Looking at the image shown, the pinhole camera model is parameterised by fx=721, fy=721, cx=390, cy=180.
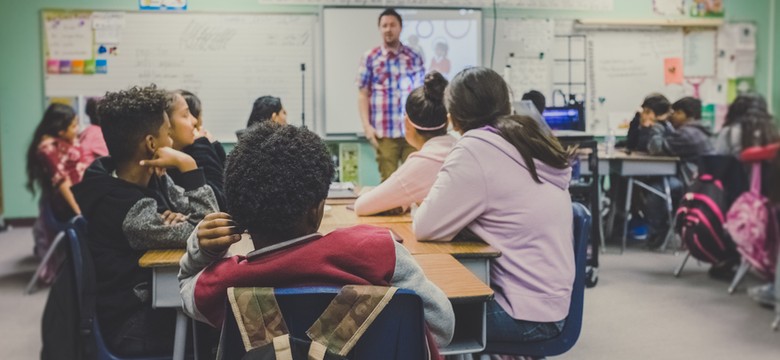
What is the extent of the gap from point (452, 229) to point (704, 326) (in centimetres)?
167

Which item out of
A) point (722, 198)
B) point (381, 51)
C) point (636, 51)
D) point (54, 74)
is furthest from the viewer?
point (636, 51)

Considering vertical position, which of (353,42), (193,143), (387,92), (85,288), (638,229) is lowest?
(638,229)

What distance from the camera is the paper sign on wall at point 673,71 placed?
20.9 feet

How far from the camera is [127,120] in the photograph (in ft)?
5.77

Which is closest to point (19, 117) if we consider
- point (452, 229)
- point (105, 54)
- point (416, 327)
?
point (105, 54)

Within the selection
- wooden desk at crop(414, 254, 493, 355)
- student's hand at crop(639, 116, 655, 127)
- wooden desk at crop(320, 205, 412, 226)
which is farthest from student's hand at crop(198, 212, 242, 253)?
student's hand at crop(639, 116, 655, 127)

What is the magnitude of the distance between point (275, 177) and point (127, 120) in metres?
0.92

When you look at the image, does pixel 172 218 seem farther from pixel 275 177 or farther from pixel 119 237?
pixel 275 177

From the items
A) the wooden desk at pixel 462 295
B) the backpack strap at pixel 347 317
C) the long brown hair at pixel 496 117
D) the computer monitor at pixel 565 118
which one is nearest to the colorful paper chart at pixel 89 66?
the computer monitor at pixel 565 118

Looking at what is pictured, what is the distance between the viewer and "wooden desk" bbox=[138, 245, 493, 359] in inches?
52.3

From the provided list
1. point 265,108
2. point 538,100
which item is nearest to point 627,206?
point 538,100

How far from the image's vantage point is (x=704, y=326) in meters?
2.91

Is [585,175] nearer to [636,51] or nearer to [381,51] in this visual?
[381,51]

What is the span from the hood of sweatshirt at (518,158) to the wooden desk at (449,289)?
1.00 ft
